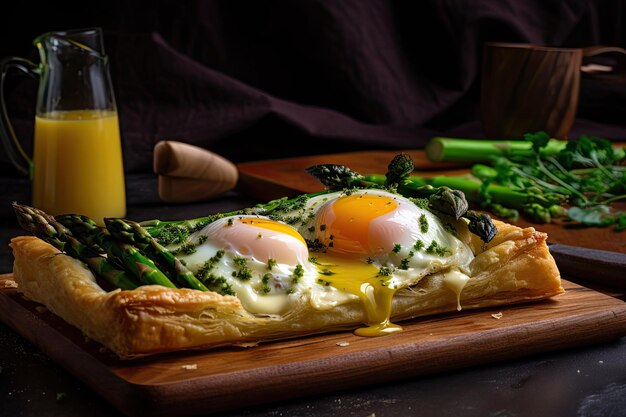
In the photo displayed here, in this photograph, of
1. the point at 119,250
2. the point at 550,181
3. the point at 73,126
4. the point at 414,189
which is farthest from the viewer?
the point at 550,181

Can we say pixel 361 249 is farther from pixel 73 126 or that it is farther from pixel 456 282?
pixel 73 126

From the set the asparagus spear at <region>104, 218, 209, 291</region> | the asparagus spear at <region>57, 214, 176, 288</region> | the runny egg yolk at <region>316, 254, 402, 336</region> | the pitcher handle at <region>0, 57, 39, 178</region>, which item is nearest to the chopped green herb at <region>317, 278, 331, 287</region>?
the runny egg yolk at <region>316, 254, 402, 336</region>

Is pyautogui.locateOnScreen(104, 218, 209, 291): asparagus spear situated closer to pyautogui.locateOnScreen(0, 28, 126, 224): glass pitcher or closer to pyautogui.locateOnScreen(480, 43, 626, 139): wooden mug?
pyautogui.locateOnScreen(0, 28, 126, 224): glass pitcher

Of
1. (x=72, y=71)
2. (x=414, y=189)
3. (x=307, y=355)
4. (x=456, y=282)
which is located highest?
(x=72, y=71)

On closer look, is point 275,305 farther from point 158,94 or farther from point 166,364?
point 158,94

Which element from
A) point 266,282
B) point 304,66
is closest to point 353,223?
point 266,282

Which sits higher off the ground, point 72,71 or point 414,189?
point 72,71

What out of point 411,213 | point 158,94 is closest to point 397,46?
point 158,94
